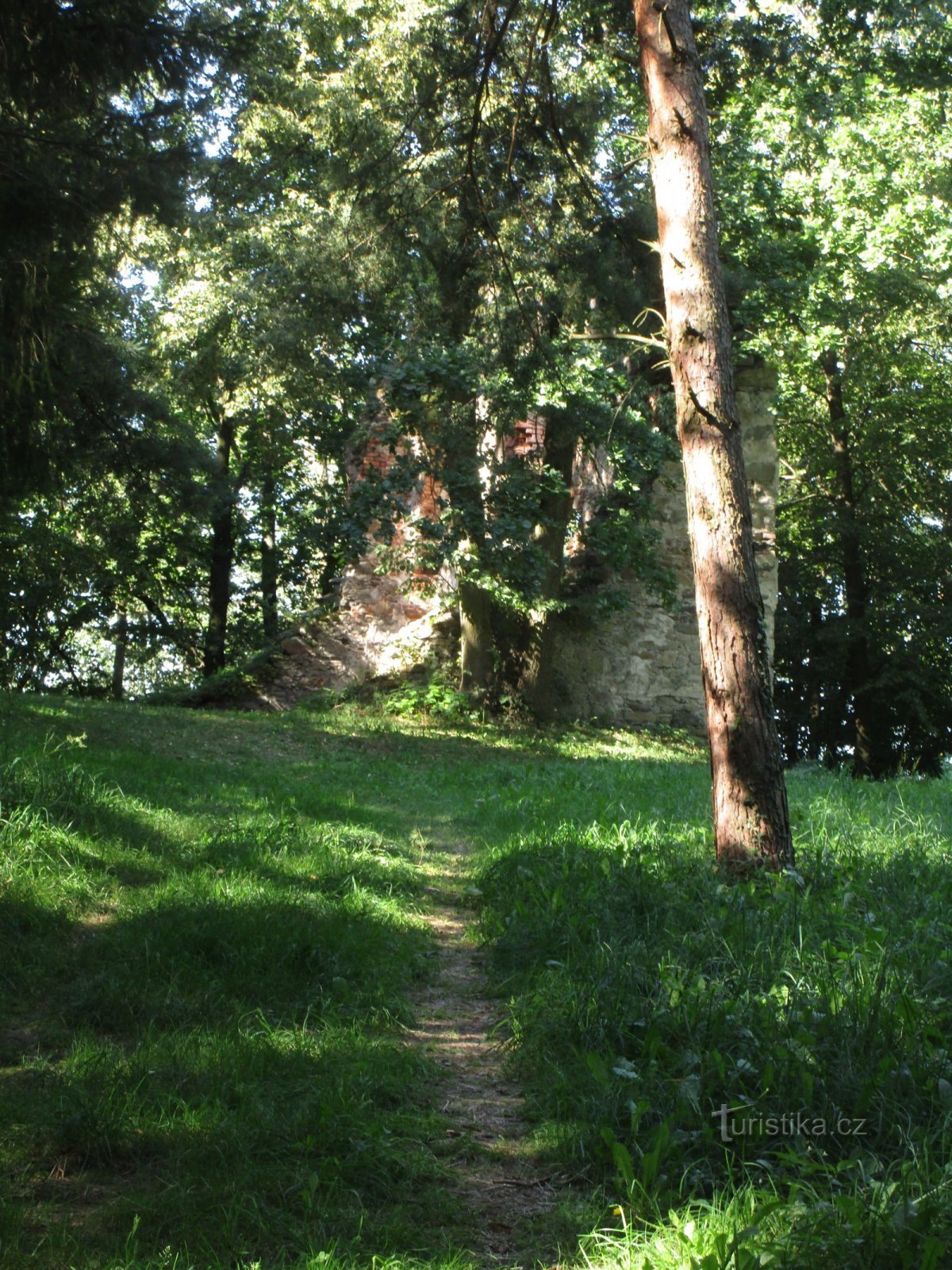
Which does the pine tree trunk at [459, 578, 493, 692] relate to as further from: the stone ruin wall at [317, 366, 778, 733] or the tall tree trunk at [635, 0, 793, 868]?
the tall tree trunk at [635, 0, 793, 868]

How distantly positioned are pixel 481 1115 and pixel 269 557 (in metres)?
24.5

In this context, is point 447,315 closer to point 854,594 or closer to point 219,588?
point 854,594

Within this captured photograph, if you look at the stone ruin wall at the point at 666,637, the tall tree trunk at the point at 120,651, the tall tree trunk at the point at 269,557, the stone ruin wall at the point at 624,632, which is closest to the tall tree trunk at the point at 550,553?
the stone ruin wall at the point at 624,632

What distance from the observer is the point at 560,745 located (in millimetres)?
16344

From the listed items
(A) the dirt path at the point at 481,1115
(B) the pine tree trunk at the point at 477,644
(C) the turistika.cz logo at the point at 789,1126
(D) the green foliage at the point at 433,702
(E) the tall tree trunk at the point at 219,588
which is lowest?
(A) the dirt path at the point at 481,1115

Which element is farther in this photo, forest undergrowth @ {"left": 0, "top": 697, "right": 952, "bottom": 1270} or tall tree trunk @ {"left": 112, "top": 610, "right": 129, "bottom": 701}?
tall tree trunk @ {"left": 112, "top": 610, "right": 129, "bottom": 701}

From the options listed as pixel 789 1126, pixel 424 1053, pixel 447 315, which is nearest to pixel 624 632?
pixel 447 315

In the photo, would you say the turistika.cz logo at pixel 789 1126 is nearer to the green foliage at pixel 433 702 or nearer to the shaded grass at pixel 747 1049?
the shaded grass at pixel 747 1049

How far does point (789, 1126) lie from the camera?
2.94 metres

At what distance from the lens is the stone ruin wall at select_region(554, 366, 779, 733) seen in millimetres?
19172

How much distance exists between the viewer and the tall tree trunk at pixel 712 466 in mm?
5789

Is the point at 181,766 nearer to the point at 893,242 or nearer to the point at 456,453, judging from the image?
the point at 456,453

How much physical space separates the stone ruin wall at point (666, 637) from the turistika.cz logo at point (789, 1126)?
1589 cm

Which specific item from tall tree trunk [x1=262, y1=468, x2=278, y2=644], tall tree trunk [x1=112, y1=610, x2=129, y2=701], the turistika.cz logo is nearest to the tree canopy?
tall tree trunk [x1=262, y1=468, x2=278, y2=644]
